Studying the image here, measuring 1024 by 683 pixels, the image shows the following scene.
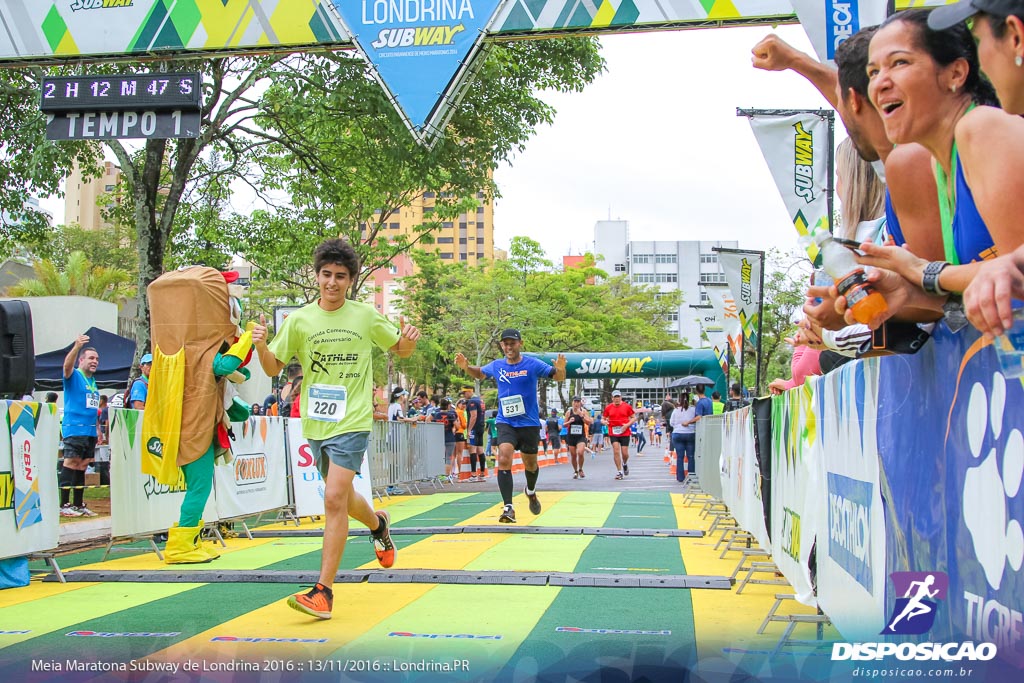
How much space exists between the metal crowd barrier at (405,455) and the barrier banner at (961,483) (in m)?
12.7

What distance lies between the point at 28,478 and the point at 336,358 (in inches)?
111

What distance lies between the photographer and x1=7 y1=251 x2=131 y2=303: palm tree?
39875mm

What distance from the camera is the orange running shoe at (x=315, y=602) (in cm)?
510

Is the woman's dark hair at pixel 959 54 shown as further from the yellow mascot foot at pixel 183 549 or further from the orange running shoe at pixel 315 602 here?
the yellow mascot foot at pixel 183 549

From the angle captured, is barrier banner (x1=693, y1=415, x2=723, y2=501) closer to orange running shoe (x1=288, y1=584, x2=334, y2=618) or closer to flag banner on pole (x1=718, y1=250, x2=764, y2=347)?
flag banner on pole (x1=718, y1=250, x2=764, y2=347)

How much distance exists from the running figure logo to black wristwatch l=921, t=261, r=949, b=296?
0.76 meters

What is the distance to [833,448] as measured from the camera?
4191mm

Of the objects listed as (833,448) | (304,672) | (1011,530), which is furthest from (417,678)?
(1011,530)

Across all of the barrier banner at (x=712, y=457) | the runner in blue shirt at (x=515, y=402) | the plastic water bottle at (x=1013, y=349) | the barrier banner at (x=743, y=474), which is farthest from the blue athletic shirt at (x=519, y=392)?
the plastic water bottle at (x=1013, y=349)

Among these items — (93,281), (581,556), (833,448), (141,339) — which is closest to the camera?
(833,448)

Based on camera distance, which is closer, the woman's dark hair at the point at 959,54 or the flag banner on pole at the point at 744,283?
the woman's dark hair at the point at 959,54

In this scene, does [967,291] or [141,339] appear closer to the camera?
[967,291]

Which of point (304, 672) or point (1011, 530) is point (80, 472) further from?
point (1011, 530)

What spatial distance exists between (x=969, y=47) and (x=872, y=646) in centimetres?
186
